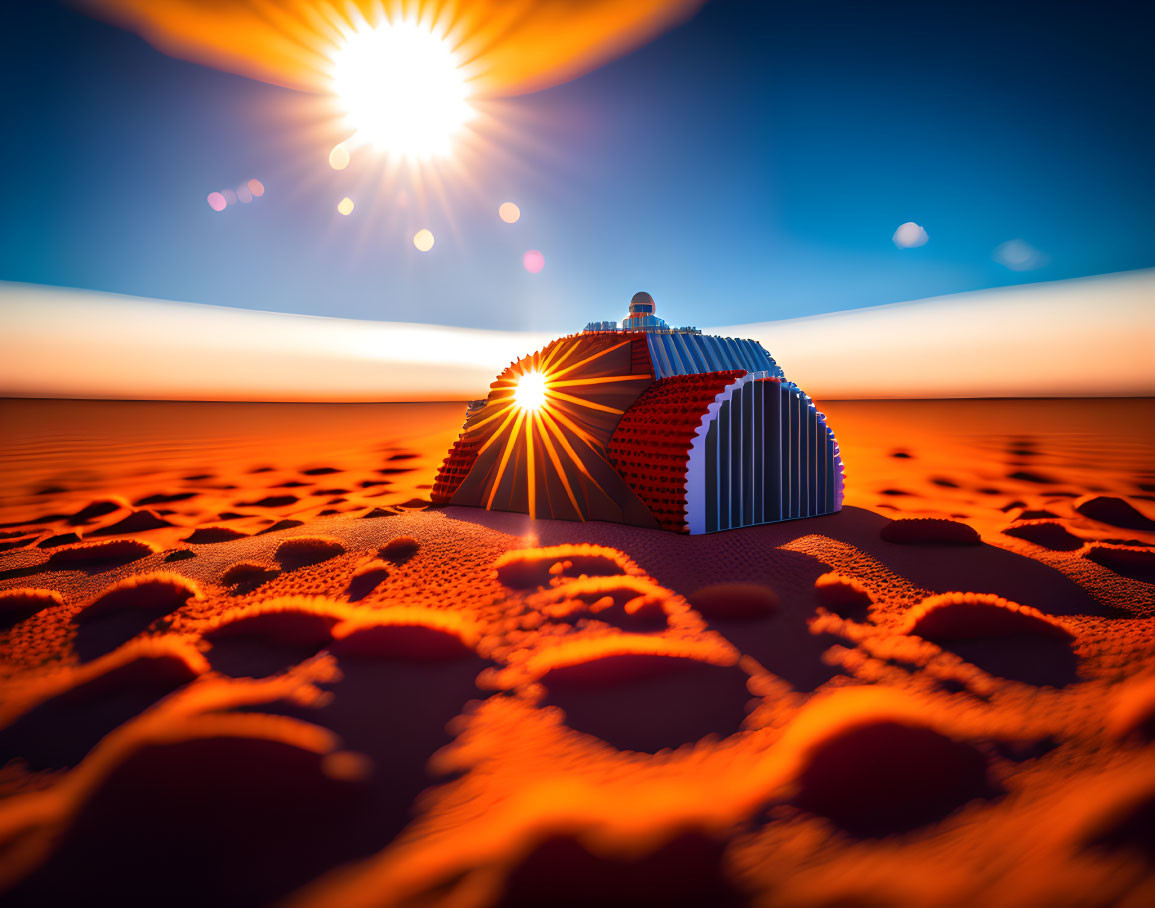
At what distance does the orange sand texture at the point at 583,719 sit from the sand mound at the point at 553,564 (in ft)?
0.12

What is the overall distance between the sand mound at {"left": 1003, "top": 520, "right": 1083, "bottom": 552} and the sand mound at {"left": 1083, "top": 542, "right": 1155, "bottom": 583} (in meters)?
0.49

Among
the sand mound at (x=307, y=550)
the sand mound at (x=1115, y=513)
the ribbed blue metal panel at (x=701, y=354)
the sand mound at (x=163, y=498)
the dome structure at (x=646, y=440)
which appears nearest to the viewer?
the sand mound at (x=307, y=550)

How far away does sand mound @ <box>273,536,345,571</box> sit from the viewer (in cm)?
641

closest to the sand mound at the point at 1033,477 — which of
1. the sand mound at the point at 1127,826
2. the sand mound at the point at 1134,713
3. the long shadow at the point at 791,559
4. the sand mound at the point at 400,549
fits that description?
the long shadow at the point at 791,559

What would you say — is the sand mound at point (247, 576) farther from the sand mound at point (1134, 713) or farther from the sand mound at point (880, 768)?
the sand mound at point (1134, 713)

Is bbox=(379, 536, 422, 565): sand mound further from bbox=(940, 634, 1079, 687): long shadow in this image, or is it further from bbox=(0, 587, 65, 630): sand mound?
bbox=(940, 634, 1079, 687): long shadow

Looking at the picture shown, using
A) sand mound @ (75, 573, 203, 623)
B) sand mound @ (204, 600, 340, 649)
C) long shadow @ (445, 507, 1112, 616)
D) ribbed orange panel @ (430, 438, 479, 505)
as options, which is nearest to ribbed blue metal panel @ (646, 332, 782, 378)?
long shadow @ (445, 507, 1112, 616)

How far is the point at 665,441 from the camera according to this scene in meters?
7.39

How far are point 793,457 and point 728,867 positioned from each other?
6.99 m

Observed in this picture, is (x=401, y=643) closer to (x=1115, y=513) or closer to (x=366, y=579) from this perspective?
(x=366, y=579)

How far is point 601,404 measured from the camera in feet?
28.7

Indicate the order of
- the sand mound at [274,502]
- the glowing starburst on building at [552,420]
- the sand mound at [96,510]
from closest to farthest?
1. the glowing starburst on building at [552,420]
2. the sand mound at [96,510]
3. the sand mound at [274,502]

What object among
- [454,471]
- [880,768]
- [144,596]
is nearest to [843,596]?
[880,768]

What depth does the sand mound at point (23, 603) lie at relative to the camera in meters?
4.98
